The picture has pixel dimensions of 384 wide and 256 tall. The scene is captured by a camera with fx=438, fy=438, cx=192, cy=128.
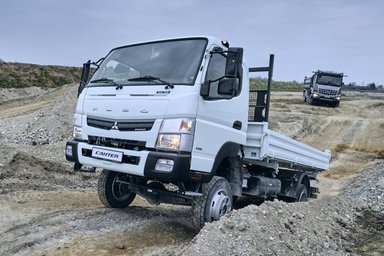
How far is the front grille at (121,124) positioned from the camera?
18.6ft

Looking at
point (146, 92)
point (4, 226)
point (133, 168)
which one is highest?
point (146, 92)

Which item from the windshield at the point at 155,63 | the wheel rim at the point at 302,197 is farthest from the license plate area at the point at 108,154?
the wheel rim at the point at 302,197

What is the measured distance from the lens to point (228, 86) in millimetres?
5926

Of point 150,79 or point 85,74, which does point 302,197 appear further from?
point 85,74

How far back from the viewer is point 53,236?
5.94m

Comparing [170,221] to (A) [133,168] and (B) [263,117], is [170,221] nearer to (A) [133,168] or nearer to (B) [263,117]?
(A) [133,168]

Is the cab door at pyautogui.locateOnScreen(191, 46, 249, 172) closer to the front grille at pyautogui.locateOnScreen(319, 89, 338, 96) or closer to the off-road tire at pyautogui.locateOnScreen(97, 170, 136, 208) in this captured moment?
the off-road tire at pyautogui.locateOnScreen(97, 170, 136, 208)

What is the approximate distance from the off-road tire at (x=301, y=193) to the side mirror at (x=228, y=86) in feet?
12.9

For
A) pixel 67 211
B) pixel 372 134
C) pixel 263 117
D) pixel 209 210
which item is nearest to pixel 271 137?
pixel 263 117

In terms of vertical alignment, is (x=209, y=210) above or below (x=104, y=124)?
below

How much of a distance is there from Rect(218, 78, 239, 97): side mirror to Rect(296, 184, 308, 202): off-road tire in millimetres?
3944

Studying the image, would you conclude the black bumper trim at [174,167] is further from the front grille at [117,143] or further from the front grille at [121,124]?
the front grille at [121,124]

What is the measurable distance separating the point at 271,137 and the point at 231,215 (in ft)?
7.61

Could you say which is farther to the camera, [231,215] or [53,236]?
[53,236]
